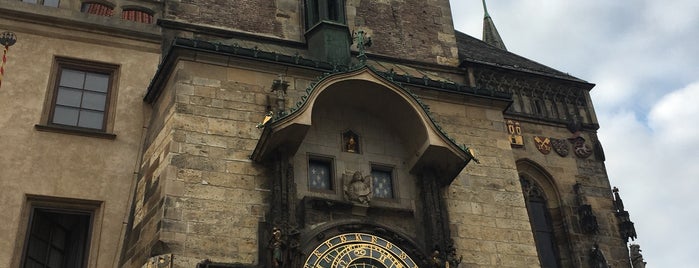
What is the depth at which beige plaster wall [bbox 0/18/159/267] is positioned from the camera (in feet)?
38.0

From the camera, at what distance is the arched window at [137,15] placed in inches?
568

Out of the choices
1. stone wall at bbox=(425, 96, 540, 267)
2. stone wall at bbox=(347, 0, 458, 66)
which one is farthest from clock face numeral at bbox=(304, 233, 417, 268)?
stone wall at bbox=(347, 0, 458, 66)

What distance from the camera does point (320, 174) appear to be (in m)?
12.1

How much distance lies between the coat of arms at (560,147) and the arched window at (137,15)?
8.63 meters

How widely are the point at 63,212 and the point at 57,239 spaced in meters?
0.48

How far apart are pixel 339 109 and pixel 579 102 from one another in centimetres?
724

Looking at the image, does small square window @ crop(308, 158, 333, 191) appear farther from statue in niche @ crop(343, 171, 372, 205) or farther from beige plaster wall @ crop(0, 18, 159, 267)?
beige plaster wall @ crop(0, 18, 159, 267)

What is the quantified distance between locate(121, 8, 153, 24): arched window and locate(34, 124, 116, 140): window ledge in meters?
2.79

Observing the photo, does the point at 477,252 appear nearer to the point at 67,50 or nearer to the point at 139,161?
the point at 139,161

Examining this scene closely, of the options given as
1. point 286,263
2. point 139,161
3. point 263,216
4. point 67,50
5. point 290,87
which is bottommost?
point 286,263

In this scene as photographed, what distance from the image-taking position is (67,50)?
13250mm

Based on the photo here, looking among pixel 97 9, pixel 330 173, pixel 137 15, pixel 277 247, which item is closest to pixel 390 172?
pixel 330 173

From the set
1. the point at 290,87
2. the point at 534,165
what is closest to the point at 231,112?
the point at 290,87

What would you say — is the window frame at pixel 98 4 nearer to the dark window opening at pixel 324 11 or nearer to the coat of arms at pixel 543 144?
the dark window opening at pixel 324 11
